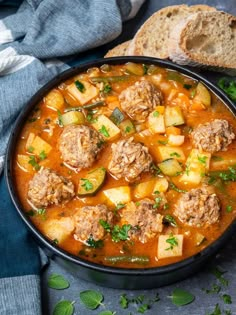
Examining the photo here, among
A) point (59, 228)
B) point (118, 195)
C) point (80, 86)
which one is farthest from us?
point (80, 86)

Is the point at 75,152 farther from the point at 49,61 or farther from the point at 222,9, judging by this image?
the point at 222,9

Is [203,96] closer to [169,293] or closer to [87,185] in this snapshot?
[87,185]

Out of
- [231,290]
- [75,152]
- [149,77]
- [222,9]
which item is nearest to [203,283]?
[231,290]

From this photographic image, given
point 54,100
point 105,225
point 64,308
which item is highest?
point 54,100

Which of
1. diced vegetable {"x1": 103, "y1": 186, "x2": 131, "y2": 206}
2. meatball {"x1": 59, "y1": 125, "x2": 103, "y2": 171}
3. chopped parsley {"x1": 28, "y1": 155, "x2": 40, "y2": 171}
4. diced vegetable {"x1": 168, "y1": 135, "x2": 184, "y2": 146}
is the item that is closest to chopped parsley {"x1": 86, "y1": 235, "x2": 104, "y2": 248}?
diced vegetable {"x1": 103, "y1": 186, "x2": 131, "y2": 206}

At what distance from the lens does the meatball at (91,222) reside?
153 inches

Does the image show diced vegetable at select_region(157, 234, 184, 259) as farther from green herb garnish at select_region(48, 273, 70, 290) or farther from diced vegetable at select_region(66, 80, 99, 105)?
diced vegetable at select_region(66, 80, 99, 105)

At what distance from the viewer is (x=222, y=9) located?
5637mm

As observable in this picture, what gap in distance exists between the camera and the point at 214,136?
4211 mm

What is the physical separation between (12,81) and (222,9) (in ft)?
6.80

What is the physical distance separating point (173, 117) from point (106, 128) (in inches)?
18.8

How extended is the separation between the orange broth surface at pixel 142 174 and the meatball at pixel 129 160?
6 cm

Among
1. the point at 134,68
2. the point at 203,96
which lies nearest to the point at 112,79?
the point at 134,68

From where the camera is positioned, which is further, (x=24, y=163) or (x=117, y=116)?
(x=117, y=116)
